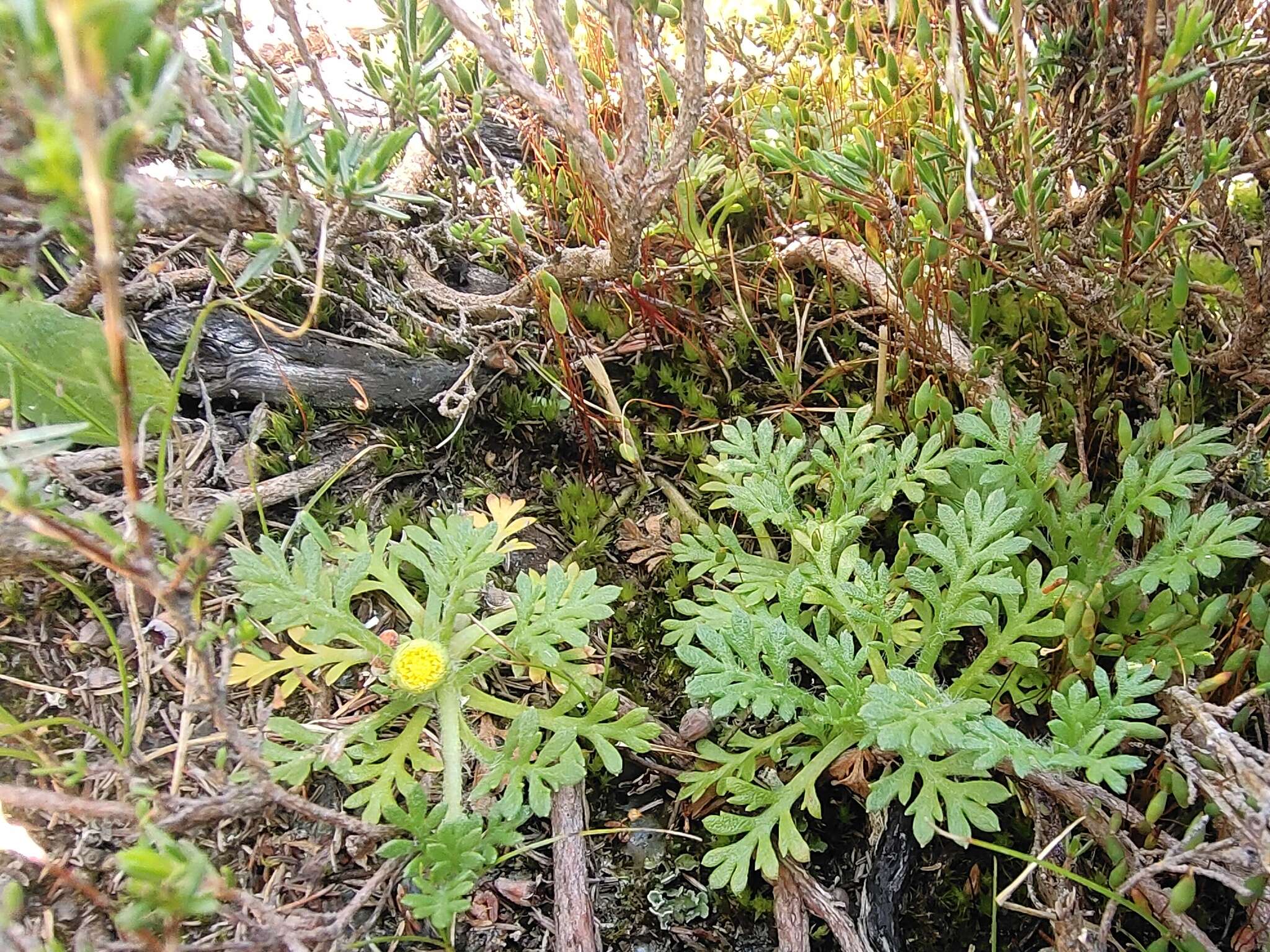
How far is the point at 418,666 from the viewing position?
1852 millimetres

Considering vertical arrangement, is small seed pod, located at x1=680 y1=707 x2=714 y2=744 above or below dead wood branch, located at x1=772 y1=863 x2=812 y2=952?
above

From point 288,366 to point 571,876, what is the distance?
156cm

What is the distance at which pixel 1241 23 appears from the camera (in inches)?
89.0

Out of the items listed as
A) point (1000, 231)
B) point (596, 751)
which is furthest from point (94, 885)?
point (1000, 231)

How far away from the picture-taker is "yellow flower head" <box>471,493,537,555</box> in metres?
2.14

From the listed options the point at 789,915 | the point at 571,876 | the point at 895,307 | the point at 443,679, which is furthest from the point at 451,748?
the point at 895,307

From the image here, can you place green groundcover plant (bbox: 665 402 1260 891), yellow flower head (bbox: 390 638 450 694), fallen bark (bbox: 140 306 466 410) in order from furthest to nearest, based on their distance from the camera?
1. fallen bark (bbox: 140 306 466 410)
2. yellow flower head (bbox: 390 638 450 694)
3. green groundcover plant (bbox: 665 402 1260 891)

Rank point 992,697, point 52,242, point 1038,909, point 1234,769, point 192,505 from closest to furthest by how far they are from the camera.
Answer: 1. point 1234,769
2. point 1038,909
3. point 992,697
4. point 192,505
5. point 52,242

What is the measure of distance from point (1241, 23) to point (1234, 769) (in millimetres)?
1980

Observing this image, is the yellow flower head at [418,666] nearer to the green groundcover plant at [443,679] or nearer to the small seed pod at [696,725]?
the green groundcover plant at [443,679]

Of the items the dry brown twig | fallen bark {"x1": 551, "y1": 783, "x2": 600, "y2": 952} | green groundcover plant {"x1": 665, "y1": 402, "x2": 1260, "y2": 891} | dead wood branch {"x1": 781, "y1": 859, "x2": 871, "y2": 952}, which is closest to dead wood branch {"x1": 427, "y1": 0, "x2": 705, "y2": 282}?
the dry brown twig

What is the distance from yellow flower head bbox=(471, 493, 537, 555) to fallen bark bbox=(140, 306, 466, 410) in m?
0.45

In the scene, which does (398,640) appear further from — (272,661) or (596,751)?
(596,751)

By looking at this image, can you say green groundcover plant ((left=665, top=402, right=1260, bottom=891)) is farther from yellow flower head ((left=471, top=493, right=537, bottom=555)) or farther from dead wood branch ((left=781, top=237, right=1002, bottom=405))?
yellow flower head ((left=471, top=493, right=537, bottom=555))
